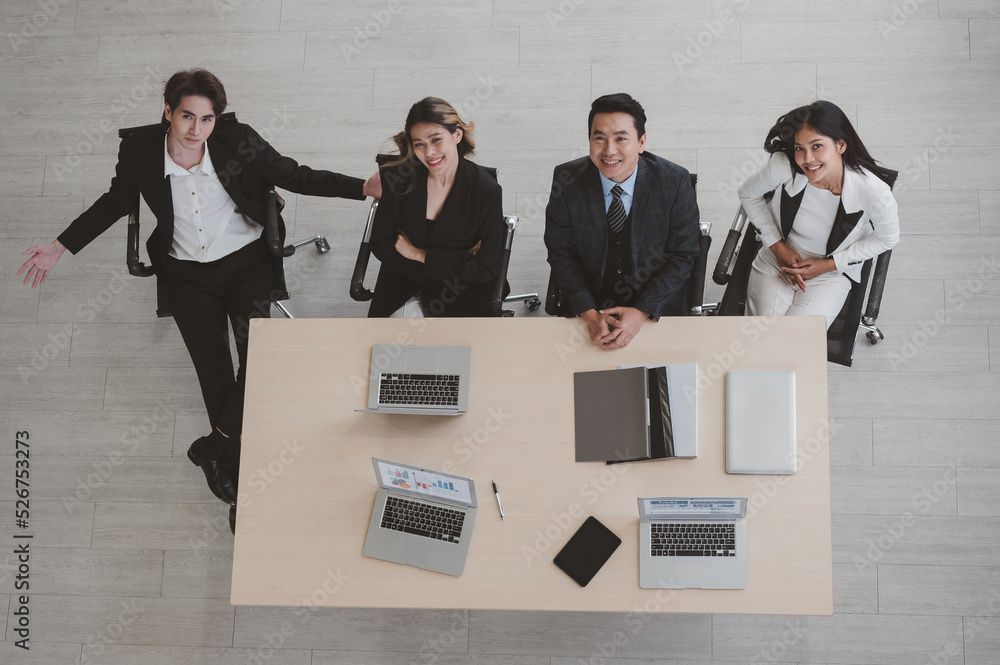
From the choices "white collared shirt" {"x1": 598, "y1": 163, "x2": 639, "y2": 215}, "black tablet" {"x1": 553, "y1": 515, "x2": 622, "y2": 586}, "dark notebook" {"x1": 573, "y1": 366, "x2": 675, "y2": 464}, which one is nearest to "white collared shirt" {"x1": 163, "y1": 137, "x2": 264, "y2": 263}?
"white collared shirt" {"x1": 598, "y1": 163, "x2": 639, "y2": 215}

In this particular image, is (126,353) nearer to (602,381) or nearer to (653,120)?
(602,381)

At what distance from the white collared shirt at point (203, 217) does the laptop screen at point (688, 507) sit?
72.8 inches

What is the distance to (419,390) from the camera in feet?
7.85

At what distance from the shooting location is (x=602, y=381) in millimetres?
2355

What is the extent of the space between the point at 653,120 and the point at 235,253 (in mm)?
1977

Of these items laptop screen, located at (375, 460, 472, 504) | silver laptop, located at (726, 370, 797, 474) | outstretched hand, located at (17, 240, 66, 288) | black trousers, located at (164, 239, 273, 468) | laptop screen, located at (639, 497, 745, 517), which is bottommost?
laptop screen, located at (639, 497, 745, 517)

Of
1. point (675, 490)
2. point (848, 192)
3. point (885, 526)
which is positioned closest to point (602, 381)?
point (675, 490)

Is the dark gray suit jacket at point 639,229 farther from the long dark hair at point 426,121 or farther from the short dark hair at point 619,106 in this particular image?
the long dark hair at point 426,121

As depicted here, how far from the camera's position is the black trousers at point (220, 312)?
291cm

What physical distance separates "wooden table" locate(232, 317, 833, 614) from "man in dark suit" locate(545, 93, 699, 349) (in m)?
0.24

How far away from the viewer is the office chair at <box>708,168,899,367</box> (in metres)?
2.55

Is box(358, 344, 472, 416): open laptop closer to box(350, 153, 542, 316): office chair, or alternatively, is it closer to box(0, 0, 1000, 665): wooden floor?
box(350, 153, 542, 316): office chair

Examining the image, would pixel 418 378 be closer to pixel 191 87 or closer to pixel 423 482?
pixel 423 482

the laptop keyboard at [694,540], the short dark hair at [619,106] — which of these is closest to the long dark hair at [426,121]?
the short dark hair at [619,106]
